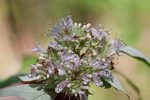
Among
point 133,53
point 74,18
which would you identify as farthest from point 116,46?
point 74,18

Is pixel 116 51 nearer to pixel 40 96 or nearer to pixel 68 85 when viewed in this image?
pixel 68 85

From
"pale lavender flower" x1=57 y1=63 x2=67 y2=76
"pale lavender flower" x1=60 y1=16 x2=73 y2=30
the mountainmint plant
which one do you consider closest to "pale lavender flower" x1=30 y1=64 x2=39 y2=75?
the mountainmint plant

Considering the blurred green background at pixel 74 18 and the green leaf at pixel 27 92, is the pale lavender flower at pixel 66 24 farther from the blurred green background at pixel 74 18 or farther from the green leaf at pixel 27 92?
the blurred green background at pixel 74 18

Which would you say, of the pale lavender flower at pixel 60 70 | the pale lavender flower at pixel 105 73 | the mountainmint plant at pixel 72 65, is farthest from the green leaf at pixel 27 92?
the pale lavender flower at pixel 105 73

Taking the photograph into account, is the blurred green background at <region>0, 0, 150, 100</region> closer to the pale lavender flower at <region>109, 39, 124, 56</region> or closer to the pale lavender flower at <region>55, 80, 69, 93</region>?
the pale lavender flower at <region>109, 39, 124, 56</region>

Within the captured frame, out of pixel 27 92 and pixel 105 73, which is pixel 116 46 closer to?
pixel 105 73

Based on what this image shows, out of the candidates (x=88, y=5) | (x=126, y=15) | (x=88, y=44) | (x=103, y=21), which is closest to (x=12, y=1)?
(x=88, y=5)
